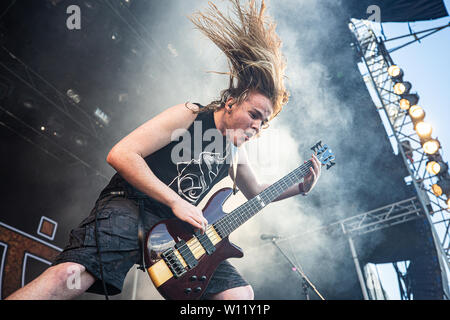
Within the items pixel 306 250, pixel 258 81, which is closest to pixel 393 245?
pixel 306 250

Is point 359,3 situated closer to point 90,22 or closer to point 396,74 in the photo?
point 396,74

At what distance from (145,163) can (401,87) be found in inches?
290

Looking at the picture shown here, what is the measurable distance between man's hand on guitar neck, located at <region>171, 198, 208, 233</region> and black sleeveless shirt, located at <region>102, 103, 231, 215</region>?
250mm

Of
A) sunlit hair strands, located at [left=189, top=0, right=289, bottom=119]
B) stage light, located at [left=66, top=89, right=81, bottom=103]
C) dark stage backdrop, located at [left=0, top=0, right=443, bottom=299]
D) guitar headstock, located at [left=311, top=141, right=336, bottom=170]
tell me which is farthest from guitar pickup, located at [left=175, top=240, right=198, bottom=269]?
stage light, located at [left=66, top=89, right=81, bottom=103]

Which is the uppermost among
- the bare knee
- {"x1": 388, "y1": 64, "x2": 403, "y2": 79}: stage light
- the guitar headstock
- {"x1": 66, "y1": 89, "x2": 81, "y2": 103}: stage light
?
{"x1": 388, "y1": 64, "x2": 403, "y2": 79}: stage light

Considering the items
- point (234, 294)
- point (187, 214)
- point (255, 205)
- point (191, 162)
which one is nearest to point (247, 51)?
point (191, 162)

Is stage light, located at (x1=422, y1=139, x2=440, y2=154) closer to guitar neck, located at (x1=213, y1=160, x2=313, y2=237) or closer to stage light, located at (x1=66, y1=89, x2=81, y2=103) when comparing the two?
guitar neck, located at (x1=213, y1=160, x2=313, y2=237)

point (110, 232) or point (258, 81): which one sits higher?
point (258, 81)

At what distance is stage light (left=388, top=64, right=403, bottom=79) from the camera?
701 cm

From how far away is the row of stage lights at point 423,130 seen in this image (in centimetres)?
616

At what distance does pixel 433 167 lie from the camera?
20.5 feet
